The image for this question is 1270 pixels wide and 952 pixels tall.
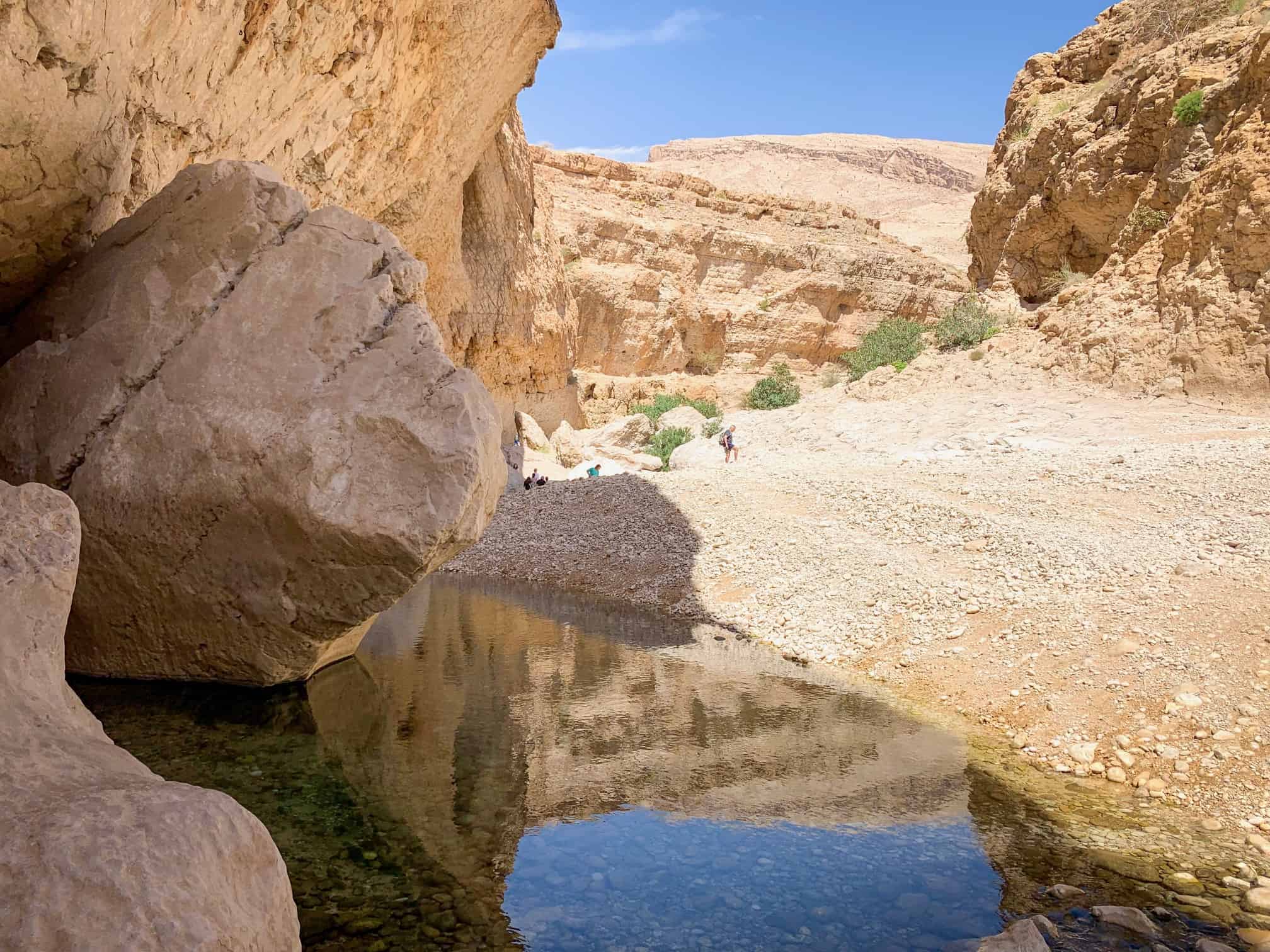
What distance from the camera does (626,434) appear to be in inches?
1155

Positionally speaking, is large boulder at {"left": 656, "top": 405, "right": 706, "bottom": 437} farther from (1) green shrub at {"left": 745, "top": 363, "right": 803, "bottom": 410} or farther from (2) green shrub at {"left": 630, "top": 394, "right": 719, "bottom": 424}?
(1) green shrub at {"left": 745, "top": 363, "right": 803, "bottom": 410}

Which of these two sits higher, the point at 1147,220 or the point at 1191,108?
the point at 1191,108

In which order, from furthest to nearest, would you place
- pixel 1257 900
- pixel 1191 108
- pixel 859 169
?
pixel 859 169, pixel 1191 108, pixel 1257 900

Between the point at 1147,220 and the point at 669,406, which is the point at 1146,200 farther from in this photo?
the point at 669,406

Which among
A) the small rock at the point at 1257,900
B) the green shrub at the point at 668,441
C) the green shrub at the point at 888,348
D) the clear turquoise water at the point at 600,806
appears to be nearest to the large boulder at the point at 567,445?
the green shrub at the point at 668,441

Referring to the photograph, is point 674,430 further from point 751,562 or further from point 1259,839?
point 1259,839

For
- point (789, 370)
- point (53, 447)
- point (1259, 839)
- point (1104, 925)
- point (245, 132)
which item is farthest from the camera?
point (789, 370)

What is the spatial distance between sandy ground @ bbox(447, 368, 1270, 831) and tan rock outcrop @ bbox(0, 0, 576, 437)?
6.02 m

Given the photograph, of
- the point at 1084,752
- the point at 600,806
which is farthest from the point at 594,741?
the point at 1084,752

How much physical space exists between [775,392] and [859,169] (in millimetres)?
63794

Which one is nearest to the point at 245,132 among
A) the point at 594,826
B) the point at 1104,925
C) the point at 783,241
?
the point at 594,826

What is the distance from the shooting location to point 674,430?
27.8 m

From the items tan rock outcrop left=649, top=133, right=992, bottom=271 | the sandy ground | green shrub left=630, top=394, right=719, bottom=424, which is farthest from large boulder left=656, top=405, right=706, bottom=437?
tan rock outcrop left=649, top=133, right=992, bottom=271

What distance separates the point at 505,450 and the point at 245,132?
15233mm
